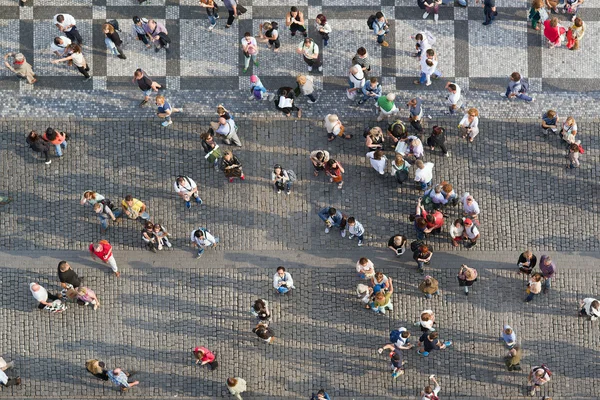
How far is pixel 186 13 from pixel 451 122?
7.66 metres

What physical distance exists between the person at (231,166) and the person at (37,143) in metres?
4.45

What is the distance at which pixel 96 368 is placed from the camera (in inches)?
744

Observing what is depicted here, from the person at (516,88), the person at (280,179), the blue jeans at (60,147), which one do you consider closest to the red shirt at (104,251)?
the blue jeans at (60,147)

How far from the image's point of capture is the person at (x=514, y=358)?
753 inches

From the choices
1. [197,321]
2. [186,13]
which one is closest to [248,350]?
[197,321]

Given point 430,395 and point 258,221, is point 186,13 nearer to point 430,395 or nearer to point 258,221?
point 258,221

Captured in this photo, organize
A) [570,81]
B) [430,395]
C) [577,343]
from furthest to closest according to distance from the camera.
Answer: [570,81], [577,343], [430,395]

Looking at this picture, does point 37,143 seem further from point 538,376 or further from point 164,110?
point 538,376

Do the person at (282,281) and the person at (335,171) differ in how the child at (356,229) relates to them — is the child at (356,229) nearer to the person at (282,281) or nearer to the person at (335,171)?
the person at (335,171)

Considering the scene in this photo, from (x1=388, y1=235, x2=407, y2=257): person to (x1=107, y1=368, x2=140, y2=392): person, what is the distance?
704 centimetres

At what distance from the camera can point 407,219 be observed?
68.2 ft

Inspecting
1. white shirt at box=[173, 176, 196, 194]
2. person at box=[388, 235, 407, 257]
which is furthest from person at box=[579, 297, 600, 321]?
white shirt at box=[173, 176, 196, 194]

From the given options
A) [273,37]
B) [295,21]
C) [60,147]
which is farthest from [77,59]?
[295,21]

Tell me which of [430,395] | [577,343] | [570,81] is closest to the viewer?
[430,395]
